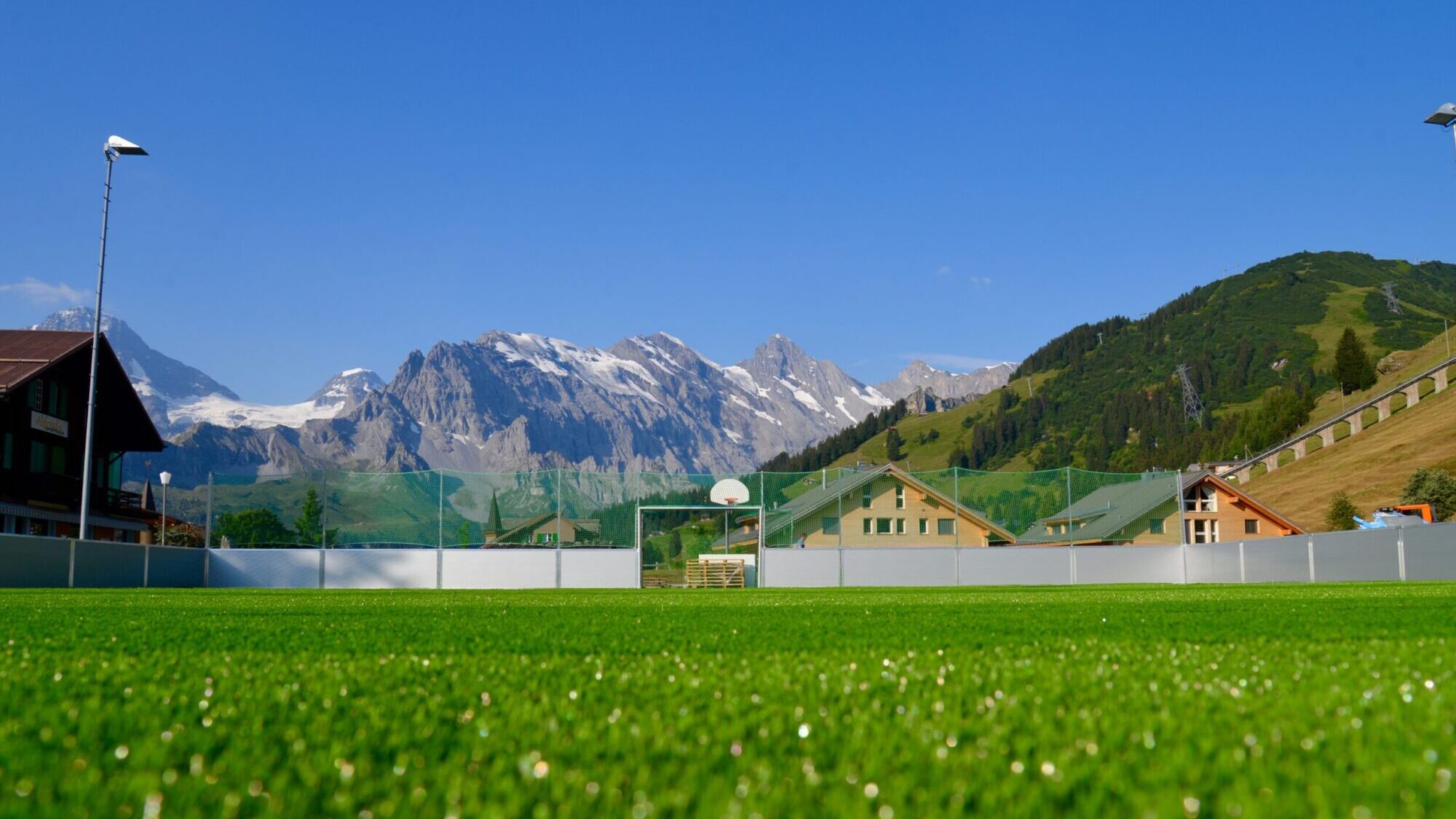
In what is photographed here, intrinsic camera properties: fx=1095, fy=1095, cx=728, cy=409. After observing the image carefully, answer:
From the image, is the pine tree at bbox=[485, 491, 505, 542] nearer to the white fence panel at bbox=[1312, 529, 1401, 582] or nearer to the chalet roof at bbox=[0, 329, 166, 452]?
the chalet roof at bbox=[0, 329, 166, 452]

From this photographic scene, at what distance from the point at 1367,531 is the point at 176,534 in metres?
36.0

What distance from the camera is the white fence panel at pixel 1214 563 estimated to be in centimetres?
3102

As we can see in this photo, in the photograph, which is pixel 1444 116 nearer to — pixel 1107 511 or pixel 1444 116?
pixel 1444 116

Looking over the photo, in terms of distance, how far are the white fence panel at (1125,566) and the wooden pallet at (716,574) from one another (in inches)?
398

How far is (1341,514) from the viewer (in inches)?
3029

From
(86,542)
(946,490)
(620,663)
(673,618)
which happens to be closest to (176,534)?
(86,542)

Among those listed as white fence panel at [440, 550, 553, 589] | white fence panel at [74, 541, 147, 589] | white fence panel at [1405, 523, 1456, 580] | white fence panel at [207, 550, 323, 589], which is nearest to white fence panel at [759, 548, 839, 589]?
white fence panel at [440, 550, 553, 589]

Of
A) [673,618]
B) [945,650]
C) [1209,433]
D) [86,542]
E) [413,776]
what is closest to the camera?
[413,776]

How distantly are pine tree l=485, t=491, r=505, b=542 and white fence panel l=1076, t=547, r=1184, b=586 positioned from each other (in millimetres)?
17114

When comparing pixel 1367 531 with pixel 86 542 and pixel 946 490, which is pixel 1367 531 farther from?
pixel 86 542

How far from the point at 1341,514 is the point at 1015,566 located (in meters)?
56.5

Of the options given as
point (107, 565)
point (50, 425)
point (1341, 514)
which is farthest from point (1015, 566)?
point (1341, 514)

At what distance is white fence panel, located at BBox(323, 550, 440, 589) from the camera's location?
102ft

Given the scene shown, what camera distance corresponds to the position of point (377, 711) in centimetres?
336
